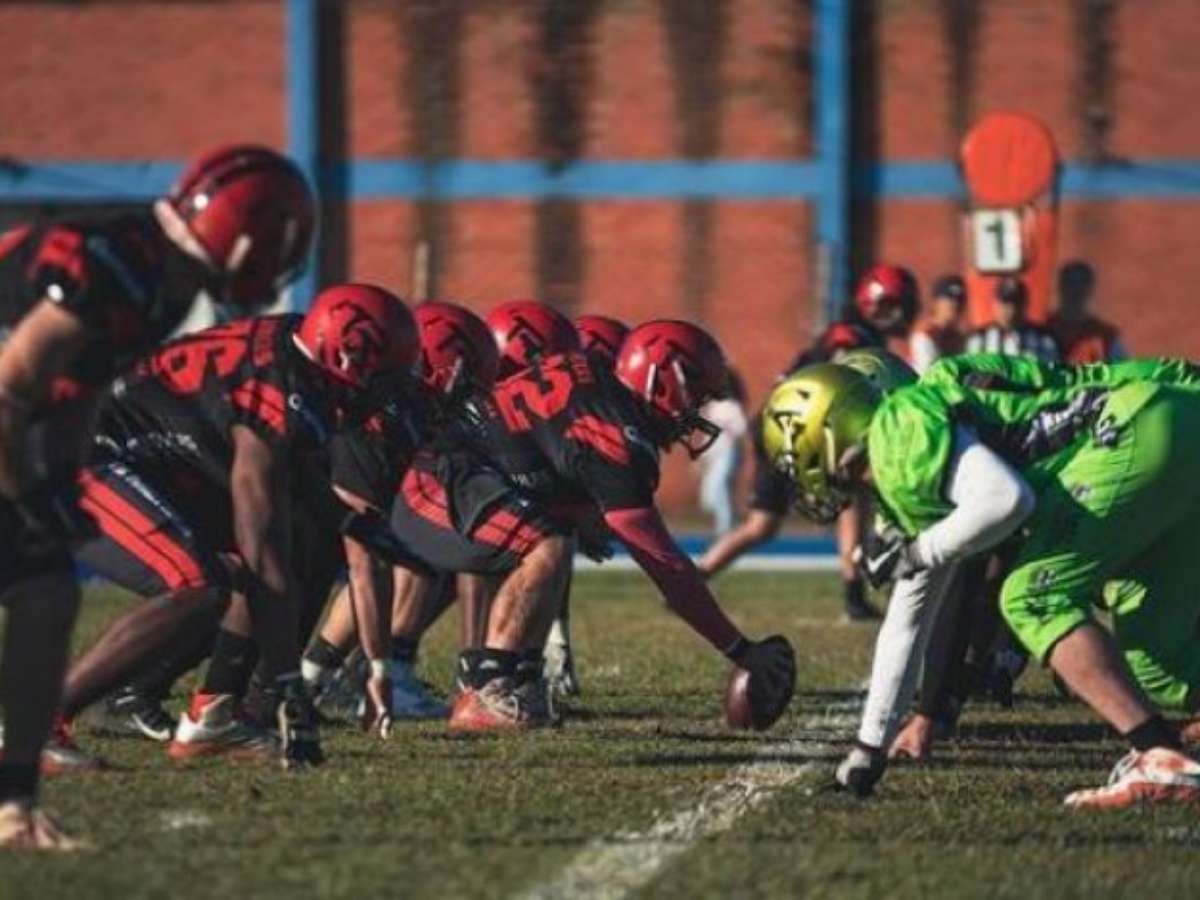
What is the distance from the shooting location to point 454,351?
10852 millimetres

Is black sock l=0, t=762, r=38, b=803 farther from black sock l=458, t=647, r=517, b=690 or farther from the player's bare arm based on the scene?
black sock l=458, t=647, r=517, b=690

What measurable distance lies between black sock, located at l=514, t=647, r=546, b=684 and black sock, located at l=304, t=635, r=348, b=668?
682 millimetres

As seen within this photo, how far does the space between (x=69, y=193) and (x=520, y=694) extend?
20.0 meters

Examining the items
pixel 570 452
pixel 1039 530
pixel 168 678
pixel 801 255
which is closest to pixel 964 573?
pixel 1039 530

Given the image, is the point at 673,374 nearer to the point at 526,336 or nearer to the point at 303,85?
the point at 526,336

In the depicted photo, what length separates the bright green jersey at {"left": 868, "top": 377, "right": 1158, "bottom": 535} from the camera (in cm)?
802

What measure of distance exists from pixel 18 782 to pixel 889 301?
28.7 ft

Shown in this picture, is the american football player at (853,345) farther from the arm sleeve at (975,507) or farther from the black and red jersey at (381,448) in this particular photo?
the arm sleeve at (975,507)

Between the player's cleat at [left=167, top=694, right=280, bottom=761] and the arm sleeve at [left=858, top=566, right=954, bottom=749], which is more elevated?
the arm sleeve at [left=858, top=566, right=954, bottom=749]

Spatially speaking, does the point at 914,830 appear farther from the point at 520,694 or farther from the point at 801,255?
the point at 801,255

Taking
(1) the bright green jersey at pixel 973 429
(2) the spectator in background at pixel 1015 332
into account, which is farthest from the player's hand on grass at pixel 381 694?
(2) the spectator in background at pixel 1015 332

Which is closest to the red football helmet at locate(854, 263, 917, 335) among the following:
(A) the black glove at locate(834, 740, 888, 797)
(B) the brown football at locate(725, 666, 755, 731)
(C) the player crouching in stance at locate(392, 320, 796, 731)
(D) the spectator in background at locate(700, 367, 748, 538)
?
(C) the player crouching in stance at locate(392, 320, 796, 731)

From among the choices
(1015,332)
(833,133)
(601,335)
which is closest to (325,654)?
(601,335)

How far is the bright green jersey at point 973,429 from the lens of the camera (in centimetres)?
802
